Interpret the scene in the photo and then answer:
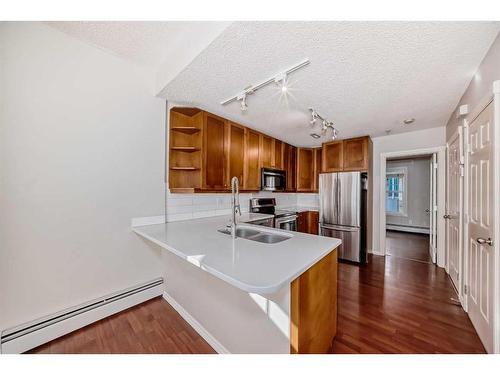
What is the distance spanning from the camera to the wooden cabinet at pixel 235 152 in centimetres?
279

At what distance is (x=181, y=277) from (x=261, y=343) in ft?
3.58

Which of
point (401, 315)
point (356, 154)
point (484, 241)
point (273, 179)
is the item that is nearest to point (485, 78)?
point (484, 241)

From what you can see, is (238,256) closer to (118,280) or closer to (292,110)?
(118,280)

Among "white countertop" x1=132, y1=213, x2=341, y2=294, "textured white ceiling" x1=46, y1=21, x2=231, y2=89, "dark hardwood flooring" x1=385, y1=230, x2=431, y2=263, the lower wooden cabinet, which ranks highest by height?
"textured white ceiling" x1=46, y1=21, x2=231, y2=89

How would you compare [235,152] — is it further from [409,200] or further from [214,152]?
[409,200]

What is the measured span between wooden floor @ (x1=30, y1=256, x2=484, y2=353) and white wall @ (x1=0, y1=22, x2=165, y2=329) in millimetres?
333

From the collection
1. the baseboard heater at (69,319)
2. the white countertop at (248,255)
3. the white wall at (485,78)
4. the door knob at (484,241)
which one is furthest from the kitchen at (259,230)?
the white wall at (485,78)

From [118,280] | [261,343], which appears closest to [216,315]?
[261,343]

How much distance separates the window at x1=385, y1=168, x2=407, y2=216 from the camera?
5.98 metres

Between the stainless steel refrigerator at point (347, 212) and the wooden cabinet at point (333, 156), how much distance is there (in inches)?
9.5

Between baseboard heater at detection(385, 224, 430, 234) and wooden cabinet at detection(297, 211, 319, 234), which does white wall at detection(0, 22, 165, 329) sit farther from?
baseboard heater at detection(385, 224, 430, 234)

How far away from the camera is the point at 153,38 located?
1695mm

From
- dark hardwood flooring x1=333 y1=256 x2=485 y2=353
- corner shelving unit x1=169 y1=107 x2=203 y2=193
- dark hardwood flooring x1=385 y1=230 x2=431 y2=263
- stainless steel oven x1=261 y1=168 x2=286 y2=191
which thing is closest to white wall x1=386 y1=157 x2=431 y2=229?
dark hardwood flooring x1=385 y1=230 x2=431 y2=263

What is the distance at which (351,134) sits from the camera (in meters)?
3.54
